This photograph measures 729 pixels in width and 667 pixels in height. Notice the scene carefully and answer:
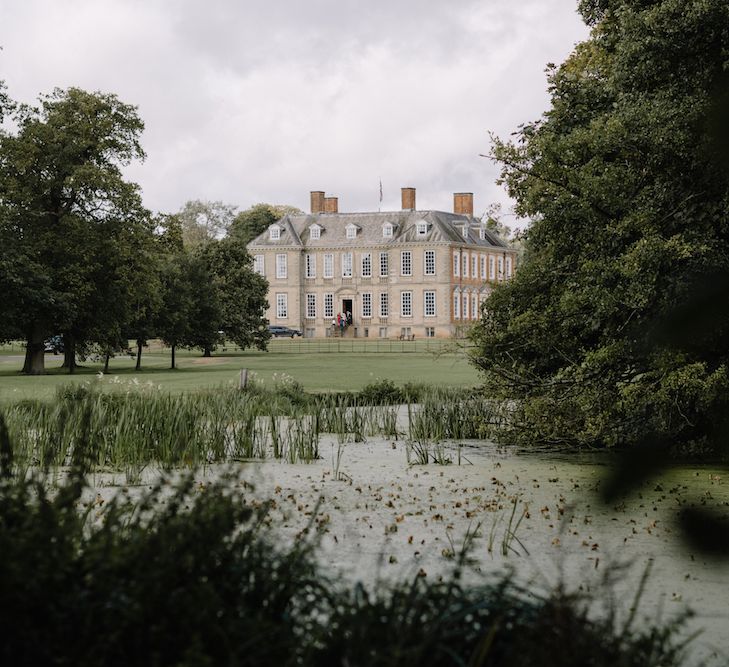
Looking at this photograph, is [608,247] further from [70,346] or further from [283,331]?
[283,331]

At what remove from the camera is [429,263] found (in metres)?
71.6

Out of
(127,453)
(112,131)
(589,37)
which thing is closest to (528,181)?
(127,453)

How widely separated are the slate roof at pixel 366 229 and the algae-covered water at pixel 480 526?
5924cm

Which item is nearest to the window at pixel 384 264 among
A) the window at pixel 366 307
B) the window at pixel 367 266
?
the window at pixel 367 266

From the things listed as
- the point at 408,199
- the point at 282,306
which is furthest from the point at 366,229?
the point at 282,306

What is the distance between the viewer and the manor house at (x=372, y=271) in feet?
236

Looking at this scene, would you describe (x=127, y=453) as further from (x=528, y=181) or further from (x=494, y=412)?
(x=528, y=181)

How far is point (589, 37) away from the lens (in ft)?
65.9

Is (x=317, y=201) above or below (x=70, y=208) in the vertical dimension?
above

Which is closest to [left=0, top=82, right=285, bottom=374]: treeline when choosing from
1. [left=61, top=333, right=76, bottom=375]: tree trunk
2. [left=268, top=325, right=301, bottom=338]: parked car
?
[left=61, top=333, right=76, bottom=375]: tree trunk

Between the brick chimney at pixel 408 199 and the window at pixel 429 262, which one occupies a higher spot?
the brick chimney at pixel 408 199

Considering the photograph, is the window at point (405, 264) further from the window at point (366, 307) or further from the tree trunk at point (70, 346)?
the tree trunk at point (70, 346)

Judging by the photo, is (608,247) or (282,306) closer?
(608,247)

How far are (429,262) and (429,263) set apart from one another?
63mm
